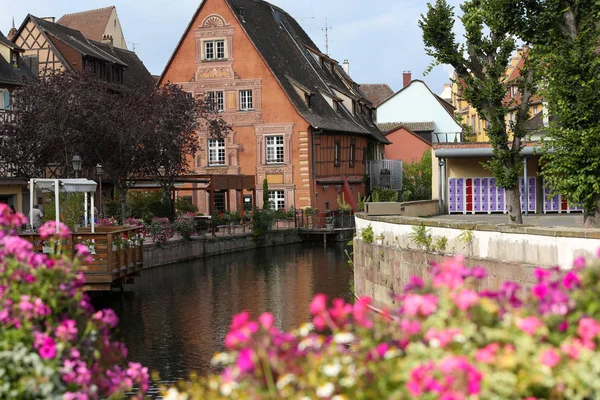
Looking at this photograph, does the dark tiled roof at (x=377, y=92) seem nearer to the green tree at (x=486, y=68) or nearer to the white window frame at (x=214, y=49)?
the white window frame at (x=214, y=49)

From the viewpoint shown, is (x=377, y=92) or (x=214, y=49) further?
(x=377, y=92)

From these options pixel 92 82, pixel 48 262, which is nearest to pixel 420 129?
pixel 92 82

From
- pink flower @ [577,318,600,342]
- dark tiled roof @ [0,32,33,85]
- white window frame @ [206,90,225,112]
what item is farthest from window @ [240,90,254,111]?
pink flower @ [577,318,600,342]

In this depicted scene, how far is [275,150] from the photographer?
5194cm

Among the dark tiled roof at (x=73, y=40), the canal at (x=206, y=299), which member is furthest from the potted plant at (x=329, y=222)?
the dark tiled roof at (x=73, y=40)

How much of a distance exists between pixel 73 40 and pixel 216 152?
31.7 feet

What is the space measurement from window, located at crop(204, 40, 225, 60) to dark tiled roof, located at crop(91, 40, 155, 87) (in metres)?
6.21

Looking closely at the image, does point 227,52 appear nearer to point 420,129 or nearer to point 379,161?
point 379,161

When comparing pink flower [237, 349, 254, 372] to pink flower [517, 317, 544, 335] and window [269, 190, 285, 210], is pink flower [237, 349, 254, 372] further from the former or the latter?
window [269, 190, 285, 210]

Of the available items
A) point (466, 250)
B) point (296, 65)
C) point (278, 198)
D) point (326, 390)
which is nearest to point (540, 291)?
point (326, 390)

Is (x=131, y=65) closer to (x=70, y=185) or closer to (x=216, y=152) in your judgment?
(x=216, y=152)

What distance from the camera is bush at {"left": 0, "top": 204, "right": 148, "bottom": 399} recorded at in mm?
5695

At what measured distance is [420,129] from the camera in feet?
257

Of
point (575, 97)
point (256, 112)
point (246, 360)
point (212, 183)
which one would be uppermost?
point (256, 112)
